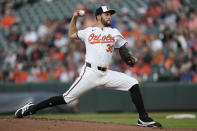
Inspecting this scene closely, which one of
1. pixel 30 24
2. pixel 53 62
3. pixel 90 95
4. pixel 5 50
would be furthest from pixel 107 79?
pixel 30 24

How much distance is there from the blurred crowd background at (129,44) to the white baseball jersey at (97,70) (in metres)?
5.85

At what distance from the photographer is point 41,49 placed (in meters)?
14.0

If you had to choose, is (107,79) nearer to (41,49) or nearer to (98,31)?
(98,31)

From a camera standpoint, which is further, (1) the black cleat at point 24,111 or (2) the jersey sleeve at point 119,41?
(1) the black cleat at point 24,111

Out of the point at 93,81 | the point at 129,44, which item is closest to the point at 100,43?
the point at 93,81

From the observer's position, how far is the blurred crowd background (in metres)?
12.8

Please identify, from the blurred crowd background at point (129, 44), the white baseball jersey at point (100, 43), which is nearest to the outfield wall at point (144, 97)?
the blurred crowd background at point (129, 44)

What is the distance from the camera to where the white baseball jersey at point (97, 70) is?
6.34m

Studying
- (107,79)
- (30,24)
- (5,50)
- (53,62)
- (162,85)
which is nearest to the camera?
(107,79)

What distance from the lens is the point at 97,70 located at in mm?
6344


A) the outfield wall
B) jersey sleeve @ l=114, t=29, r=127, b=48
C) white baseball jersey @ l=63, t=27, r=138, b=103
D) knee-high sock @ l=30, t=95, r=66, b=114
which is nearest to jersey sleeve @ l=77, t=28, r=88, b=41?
white baseball jersey @ l=63, t=27, r=138, b=103

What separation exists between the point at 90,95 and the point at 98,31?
6437 mm

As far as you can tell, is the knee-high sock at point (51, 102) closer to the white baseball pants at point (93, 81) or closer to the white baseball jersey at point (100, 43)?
the white baseball pants at point (93, 81)

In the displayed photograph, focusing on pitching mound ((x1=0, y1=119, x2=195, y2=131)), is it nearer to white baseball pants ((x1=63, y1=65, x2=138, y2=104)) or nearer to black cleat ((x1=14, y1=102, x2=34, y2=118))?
black cleat ((x1=14, y1=102, x2=34, y2=118))
